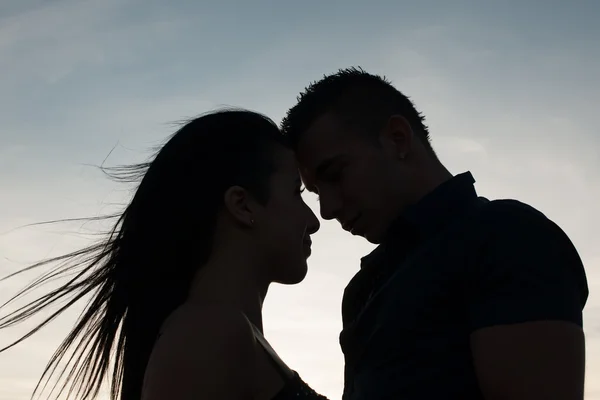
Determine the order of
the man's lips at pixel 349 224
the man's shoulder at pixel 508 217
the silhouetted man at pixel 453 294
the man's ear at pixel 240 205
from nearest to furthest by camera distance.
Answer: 1. the silhouetted man at pixel 453 294
2. the man's shoulder at pixel 508 217
3. the man's ear at pixel 240 205
4. the man's lips at pixel 349 224

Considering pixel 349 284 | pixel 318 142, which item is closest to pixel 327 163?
pixel 318 142

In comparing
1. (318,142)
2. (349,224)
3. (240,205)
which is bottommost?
(240,205)

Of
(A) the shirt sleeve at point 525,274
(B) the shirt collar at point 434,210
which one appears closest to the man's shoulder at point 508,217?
(A) the shirt sleeve at point 525,274

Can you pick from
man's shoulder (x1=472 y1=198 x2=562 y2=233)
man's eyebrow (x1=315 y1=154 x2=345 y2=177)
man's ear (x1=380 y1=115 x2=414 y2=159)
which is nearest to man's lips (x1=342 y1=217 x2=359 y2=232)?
man's eyebrow (x1=315 y1=154 x2=345 y2=177)

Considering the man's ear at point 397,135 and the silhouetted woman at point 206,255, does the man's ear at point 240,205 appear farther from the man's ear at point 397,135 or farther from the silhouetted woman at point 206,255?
the man's ear at point 397,135

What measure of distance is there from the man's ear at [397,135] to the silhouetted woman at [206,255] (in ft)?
1.92

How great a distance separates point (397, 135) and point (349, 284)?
82 cm

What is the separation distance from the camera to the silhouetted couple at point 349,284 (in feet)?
8.13

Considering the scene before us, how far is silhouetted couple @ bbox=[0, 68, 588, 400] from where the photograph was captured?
248 cm

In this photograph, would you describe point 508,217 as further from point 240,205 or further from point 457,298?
point 240,205

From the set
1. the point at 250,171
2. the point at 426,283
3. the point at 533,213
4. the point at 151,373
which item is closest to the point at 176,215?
the point at 250,171

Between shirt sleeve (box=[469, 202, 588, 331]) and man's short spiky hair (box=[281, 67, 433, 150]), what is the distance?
4.04 feet

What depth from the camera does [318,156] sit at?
3662 millimetres

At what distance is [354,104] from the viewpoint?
386 cm
